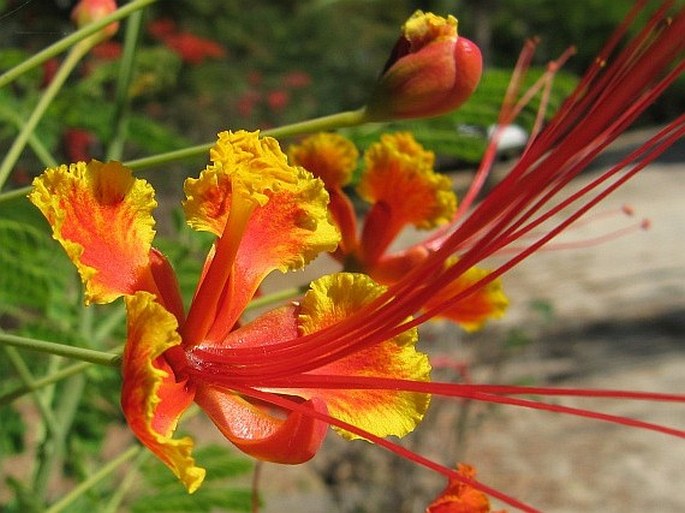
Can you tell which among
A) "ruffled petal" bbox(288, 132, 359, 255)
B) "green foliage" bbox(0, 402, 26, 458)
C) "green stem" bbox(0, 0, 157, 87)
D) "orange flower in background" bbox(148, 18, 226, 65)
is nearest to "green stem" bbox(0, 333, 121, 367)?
"green stem" bbox(0, 0, 157, 87)

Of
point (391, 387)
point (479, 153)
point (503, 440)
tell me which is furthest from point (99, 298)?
point (503, 440)

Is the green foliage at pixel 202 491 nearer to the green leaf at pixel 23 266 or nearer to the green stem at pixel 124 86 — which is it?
the green leaf at pixel 23 266

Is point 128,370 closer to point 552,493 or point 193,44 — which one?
point 552,493

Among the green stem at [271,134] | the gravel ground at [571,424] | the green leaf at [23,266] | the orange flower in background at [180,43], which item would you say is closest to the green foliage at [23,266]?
the green leaf at [23,266]

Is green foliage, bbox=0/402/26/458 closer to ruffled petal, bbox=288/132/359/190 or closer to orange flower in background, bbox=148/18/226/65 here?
ruffled petal, bbox=288/132/359/190

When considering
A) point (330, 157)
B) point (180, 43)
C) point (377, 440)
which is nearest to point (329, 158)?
point (330, 157)

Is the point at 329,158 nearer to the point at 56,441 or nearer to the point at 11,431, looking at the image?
the point at 56,441
